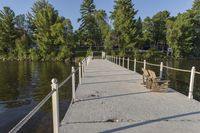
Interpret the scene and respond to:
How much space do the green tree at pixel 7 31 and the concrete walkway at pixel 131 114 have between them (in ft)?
235

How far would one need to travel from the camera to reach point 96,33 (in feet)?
257

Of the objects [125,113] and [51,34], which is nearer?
[125,113]

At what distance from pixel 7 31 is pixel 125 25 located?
35.1 m

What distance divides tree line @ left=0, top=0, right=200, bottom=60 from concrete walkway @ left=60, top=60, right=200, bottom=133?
57663 millimetres

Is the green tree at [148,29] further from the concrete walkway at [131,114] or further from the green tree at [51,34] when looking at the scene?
the concrete walkway at [131,114]

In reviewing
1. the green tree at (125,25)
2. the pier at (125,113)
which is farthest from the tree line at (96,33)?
the pier at (125,113)

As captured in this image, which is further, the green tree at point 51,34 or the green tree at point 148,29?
the green tree at point 148,29

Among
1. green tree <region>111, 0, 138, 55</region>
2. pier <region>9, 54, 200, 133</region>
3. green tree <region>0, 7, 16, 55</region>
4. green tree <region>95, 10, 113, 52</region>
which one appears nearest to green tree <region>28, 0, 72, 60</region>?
green tree <region>0, 7, 16, 55</region>

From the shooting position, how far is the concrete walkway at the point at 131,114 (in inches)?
209

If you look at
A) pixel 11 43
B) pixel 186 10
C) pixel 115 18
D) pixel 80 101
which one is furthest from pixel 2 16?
pixel 80 101

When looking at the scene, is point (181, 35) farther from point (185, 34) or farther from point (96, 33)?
point (96, 33)

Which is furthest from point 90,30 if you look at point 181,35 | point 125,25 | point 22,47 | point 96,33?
point 181,35

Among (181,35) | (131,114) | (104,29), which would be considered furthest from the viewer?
(181,35)

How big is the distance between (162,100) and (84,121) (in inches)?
128
